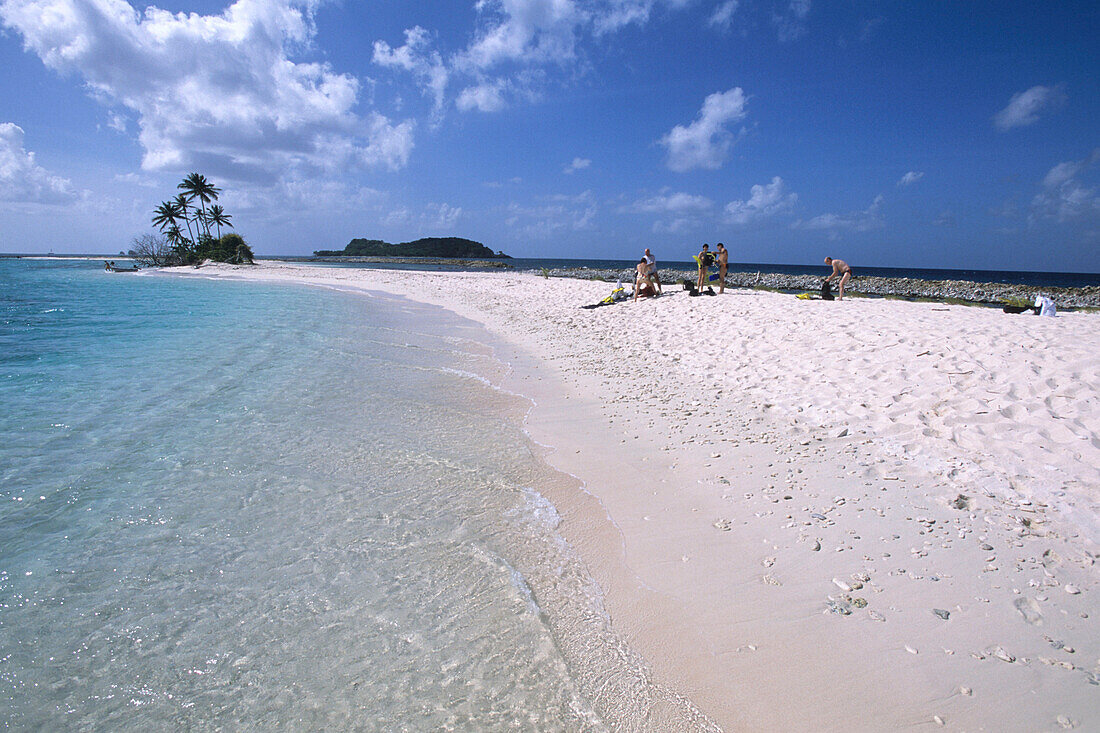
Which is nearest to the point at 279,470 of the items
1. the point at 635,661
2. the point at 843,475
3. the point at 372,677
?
the point at 372,677

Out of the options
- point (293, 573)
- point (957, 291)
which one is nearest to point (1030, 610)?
point (293, 573)

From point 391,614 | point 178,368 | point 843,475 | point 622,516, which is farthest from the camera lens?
point 178,368

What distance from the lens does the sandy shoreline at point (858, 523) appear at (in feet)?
8.60

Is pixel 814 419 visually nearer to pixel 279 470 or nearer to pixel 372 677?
pixel 372 677

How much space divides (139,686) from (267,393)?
597cm

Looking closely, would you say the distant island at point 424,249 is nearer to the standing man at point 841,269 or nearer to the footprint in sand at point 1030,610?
the standing man at point 841,269

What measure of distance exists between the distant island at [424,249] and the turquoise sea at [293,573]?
5390 inches

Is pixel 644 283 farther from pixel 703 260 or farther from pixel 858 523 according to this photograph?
pixel 858 523

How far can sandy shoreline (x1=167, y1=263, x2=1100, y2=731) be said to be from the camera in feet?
8.60

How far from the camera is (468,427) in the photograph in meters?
6.53

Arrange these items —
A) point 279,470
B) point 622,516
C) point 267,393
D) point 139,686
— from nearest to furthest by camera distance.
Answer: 1. point 139,686
2. point 622,516
3. point 279,470
4. point 267,393

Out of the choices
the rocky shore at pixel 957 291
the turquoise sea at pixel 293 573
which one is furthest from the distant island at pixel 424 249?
the turquoise sea at pixel 293 573

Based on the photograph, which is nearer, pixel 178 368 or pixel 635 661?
pixel 635 661

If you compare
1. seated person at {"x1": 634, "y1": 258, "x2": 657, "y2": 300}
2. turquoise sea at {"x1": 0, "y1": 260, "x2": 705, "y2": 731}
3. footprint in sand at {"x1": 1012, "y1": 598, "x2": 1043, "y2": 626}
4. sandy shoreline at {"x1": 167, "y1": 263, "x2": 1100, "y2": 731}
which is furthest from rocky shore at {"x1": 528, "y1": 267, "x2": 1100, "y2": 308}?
footprint in sand at {"x1": 1012, "y1": 598, "x2": 1043, "y2": 626}
